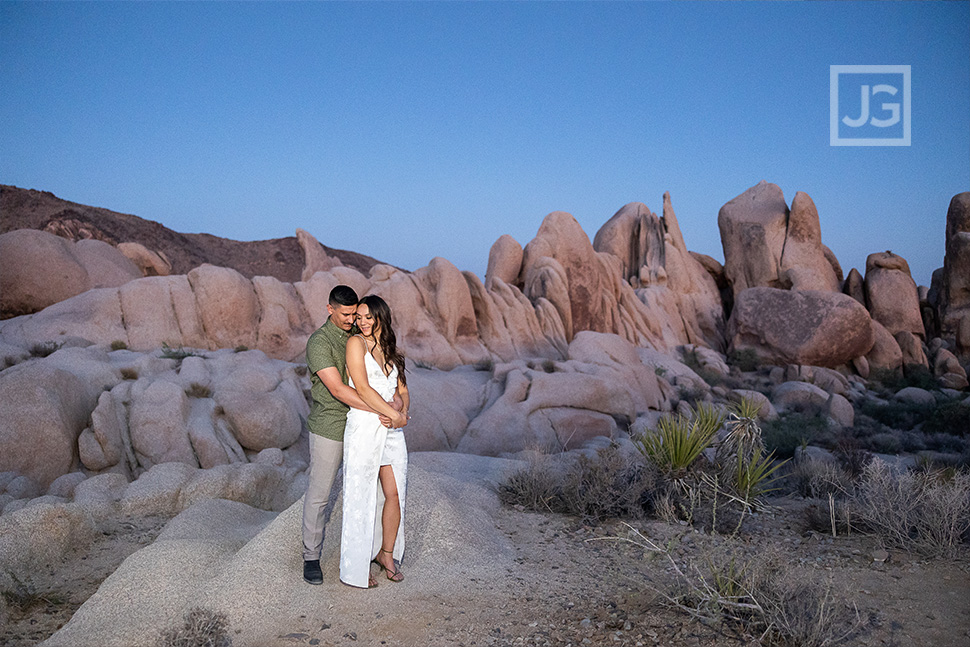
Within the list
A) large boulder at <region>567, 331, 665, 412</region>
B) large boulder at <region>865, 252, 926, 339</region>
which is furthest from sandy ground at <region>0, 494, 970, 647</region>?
large boulder at <region>865, 252, 926, 339</region>

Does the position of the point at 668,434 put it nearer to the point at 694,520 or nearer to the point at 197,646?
the point at 694,520

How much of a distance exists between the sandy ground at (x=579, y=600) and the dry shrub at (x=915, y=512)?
0.21 metres

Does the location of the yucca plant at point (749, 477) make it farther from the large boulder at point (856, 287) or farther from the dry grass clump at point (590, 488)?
the large boulder at point (856, 287)

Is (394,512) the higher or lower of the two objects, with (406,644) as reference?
higher

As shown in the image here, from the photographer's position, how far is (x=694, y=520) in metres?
7.19

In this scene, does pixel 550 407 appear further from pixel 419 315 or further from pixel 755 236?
pixel 755 236

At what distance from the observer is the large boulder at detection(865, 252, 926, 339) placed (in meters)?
31.8

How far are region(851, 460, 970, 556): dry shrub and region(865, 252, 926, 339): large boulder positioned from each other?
95.1 feet

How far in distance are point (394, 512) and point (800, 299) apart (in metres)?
28.3

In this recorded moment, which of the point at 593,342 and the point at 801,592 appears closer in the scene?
the point at 801,592

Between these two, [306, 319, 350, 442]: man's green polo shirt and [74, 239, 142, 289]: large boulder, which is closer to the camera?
[306, 319, 350, 442]: man's green polo shirt

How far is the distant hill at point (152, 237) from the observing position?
44.4 metres

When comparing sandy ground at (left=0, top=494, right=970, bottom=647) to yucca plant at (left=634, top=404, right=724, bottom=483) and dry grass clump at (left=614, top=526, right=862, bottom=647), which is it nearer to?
dry grass clump at (left=614, top=526, right=862, bottom=647)

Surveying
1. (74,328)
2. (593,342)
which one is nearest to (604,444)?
(593,342)
